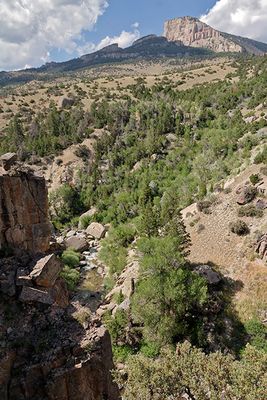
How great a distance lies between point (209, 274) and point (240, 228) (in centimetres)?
743

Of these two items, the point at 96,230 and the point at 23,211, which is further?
the point at 96,230

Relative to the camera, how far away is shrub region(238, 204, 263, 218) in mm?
40094

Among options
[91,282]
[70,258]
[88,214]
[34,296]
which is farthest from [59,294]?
[88,214]

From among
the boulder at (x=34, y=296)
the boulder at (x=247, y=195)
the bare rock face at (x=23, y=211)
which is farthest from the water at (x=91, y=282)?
the boulder at (x=34, y=296)

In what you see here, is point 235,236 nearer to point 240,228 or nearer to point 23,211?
point 240,228

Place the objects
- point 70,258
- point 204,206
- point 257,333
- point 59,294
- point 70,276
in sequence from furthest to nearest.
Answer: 1. point 70,258
2. point 204,206
3. point 70,276
4. point 257,333
5. point 59,294

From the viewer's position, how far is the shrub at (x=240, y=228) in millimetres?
39375

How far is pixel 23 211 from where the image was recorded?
23031 millimetres

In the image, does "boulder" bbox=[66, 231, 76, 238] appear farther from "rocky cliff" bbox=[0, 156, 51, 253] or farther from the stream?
"rocky cliff" bbox=[0, 156, 51, 253]

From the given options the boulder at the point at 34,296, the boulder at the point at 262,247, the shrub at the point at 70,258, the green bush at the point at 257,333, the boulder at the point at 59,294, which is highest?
the boulder at the point at 34,296

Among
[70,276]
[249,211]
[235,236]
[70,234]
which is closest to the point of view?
[235,236]

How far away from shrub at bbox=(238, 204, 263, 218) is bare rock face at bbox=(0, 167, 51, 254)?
24139 mm

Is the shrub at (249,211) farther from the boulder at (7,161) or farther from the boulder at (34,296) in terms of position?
the boulder at (34,296)

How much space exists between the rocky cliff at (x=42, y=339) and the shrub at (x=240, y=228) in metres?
23.6
